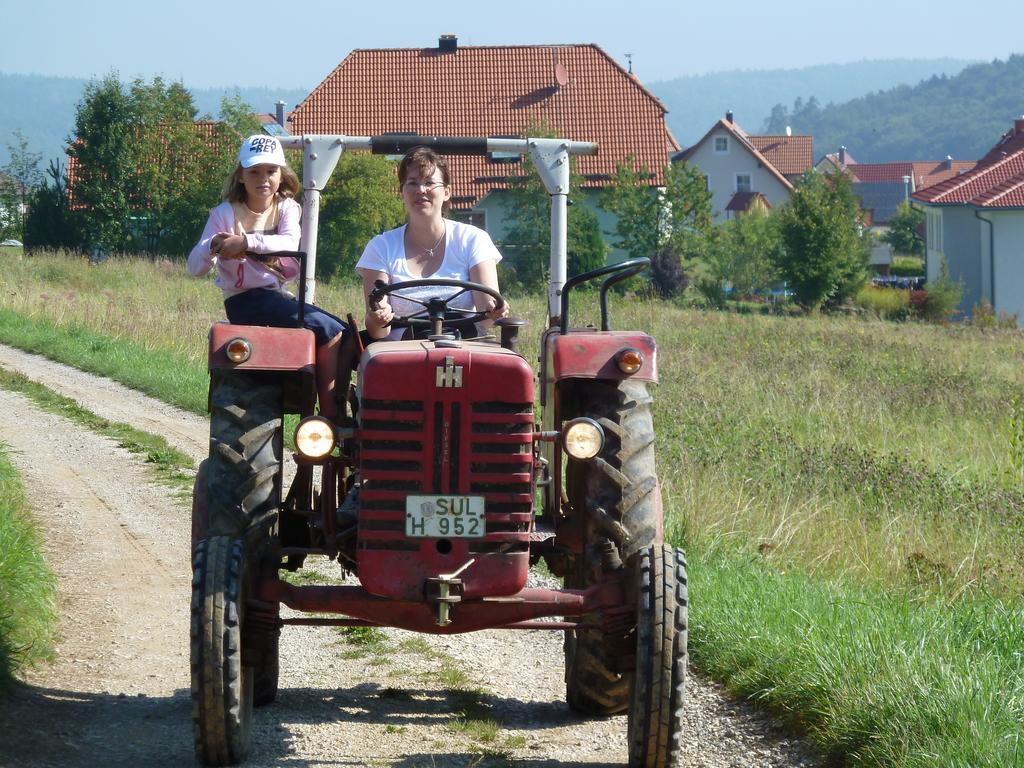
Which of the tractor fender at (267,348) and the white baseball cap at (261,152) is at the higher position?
the white baseball cap at (261,152)

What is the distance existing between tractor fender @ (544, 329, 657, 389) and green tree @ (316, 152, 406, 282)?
2769 cm

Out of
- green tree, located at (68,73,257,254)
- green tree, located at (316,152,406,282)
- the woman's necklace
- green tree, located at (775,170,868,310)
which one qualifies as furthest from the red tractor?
green tree, located at (775,170,868,310)

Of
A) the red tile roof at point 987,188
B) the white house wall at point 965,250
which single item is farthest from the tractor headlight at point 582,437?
the white house wall at point 965,250

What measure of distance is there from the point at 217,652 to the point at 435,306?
149cm

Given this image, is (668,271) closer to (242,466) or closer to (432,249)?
(432,249)

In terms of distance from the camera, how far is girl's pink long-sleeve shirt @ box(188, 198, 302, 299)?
548 centimetres

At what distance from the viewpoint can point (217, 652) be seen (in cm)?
436

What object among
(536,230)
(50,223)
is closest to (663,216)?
(536,230)

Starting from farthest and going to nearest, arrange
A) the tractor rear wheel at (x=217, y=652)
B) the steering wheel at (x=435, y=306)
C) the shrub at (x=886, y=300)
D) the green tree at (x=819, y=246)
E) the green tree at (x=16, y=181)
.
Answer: the green tree at (x=819, y=246) < the shrub at (x=886, y=300) < the green tree at (x=16, y=181) < the steering wheel at (x=435, y=306) < the tractor rear wheel at (x=217, y=652)

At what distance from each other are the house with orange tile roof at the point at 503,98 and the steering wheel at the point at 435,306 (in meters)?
39.7

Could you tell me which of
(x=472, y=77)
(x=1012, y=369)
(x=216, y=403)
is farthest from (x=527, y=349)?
(x=472, y=77)

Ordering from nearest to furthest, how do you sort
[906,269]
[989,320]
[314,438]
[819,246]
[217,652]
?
[217,652]
[314,438]
[989,320]
[819,246]
[906,269]

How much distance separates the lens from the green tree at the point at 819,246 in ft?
147

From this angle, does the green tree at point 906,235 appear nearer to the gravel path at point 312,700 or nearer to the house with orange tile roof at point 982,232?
the house with orange tile roof at point 982,232
